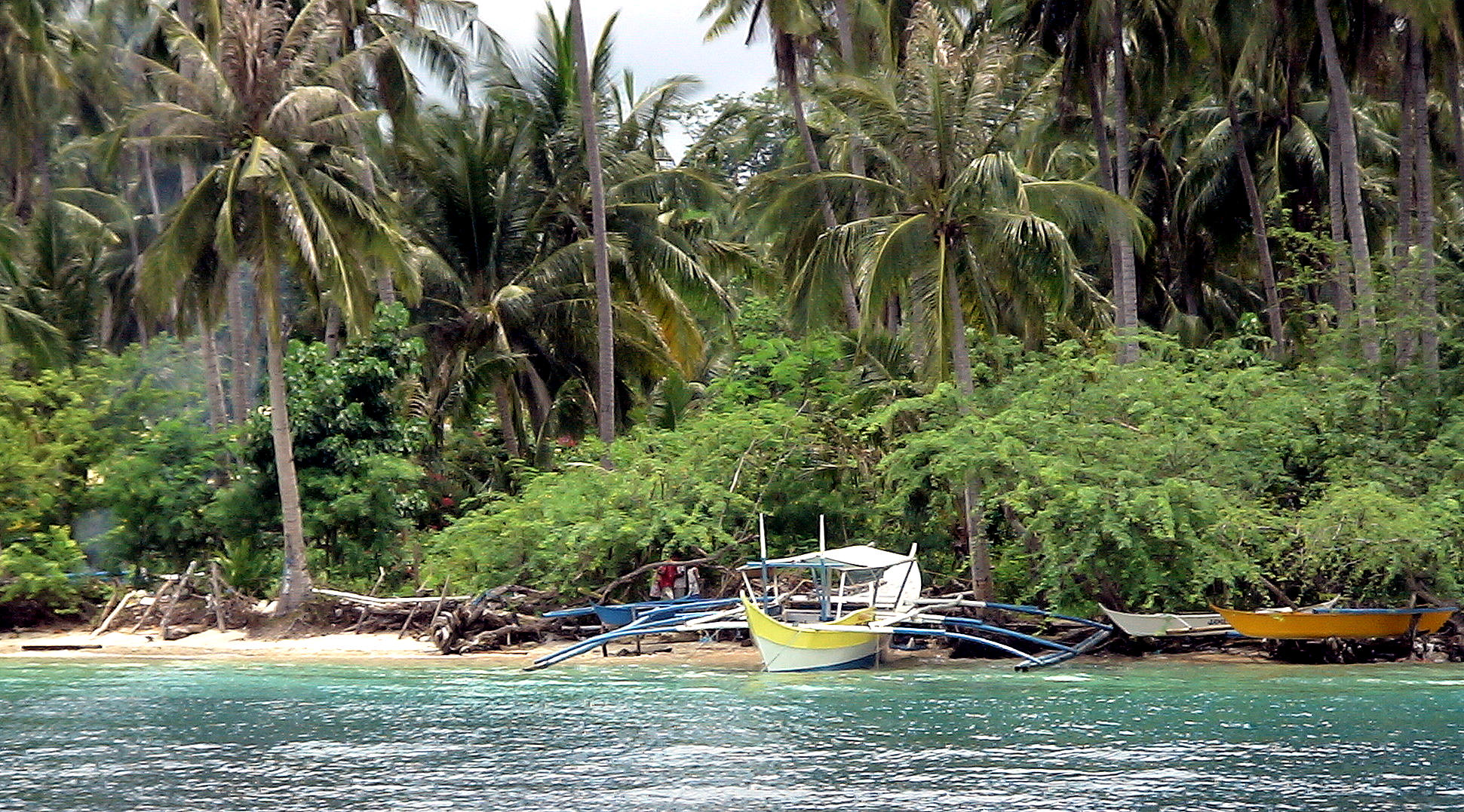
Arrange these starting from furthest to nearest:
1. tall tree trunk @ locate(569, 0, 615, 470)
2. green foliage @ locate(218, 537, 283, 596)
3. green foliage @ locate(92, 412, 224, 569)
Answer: tall tree trunk @ locate(569, 0, 615, 470), green foliage @ locate(218, 537, 283, 596), green foliage @ locate(92, 412, 224, 569)

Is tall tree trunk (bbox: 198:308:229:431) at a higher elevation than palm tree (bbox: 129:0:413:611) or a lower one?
lower

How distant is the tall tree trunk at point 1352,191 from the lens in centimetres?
2480

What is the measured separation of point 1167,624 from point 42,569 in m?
17.3

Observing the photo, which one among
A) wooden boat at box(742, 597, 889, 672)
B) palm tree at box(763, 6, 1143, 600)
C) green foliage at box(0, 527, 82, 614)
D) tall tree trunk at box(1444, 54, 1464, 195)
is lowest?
wooden boat at box(742, 597, 889, 672)

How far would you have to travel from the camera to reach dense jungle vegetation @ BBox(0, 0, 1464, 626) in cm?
2267

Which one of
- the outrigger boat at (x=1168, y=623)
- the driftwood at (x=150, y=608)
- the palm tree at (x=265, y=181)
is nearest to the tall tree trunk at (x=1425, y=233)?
the outrigger boat at (x=1168, y=623)

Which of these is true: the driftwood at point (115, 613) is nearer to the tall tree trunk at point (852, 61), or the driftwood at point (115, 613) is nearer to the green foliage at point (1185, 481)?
the green foliage at point (1185, 481)

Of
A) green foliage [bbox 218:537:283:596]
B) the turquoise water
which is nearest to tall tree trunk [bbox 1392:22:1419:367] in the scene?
the turquoise water

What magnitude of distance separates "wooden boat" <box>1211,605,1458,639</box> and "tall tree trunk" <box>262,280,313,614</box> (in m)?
14.1

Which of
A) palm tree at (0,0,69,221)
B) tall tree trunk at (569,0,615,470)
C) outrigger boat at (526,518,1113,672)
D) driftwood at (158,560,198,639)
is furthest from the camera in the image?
palm tree at (0,0,69,221)

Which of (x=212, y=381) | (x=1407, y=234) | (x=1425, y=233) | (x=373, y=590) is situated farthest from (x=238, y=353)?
(x=1425, y=233)

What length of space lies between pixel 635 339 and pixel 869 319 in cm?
933

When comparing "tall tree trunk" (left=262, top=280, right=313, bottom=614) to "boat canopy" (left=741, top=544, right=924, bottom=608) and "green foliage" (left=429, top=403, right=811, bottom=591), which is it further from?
"boat canopy" (left=741, top=544, right=924, bottom=608)

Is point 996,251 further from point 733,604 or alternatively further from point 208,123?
point 208,123
